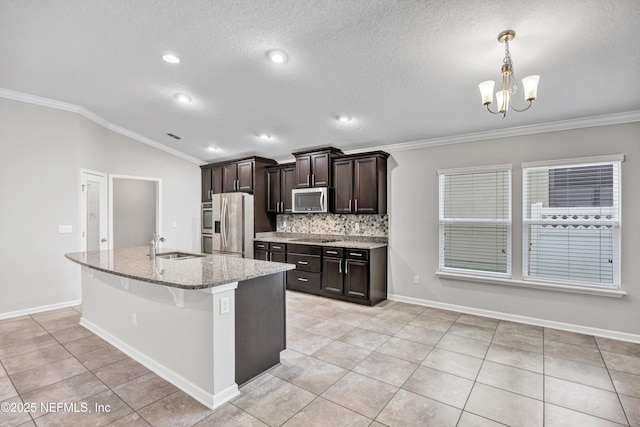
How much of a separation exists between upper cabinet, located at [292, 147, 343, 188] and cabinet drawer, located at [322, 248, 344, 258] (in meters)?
1.07

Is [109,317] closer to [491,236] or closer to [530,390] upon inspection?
[530,390]

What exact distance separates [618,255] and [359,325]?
2.93 meters

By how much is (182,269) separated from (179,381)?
2.83 ft

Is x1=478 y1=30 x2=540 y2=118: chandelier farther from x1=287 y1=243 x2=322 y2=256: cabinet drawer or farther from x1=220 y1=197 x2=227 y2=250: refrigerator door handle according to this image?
x1=220 y1=197 x2=227 y2=250: refrigerator door handle

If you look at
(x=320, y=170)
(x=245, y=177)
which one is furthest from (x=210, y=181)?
(x=320, y=170)

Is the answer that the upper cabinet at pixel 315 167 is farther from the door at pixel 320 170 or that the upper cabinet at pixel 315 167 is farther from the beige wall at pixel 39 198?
the beige wall at pixel 39 198

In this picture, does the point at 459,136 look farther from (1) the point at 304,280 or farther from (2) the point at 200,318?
(2) the point at 200,318

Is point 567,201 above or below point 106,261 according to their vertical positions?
above

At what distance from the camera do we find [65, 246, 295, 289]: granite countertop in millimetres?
2178

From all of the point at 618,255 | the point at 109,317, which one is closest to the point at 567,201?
the point at 618,255

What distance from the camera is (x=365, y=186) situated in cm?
483

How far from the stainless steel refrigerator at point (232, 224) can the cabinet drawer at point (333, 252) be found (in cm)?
165

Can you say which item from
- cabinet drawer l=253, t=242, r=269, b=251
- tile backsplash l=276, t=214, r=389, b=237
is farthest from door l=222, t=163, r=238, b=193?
cabinet drawer l=253, t=242, r=269, b=251

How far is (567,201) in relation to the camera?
3648 mm
